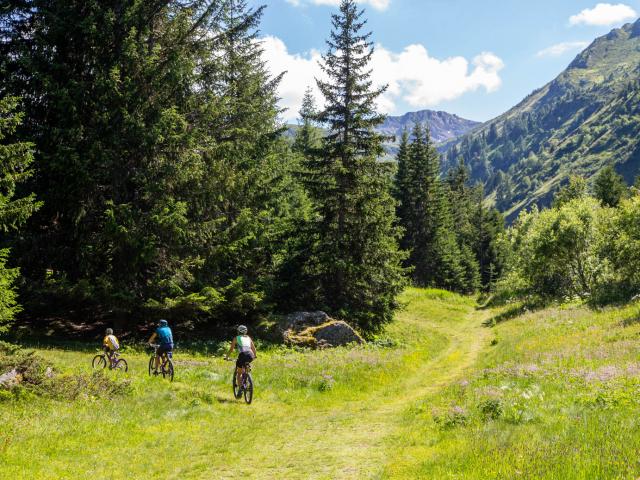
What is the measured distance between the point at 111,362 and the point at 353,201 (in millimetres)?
16009

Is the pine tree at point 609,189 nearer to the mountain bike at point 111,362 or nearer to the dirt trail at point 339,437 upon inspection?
the dirt trail at point 339,437

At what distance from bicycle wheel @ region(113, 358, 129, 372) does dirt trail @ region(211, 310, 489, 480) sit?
18.3 feet

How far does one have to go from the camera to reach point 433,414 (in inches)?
480

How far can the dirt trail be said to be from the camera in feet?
29.8

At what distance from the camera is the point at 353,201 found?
1051 inches

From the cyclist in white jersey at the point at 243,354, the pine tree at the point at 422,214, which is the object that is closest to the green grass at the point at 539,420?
the cyclist in white jersey at the point at 243,354

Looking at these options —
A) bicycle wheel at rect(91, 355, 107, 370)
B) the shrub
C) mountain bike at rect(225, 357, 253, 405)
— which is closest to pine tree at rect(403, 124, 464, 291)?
mountain bike at rect(225, 357, 253, 405)

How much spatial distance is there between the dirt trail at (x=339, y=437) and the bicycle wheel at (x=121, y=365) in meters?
5.57

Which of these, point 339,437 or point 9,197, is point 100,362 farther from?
point 339,437

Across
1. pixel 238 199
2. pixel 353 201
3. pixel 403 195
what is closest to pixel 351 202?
pixel 353 201

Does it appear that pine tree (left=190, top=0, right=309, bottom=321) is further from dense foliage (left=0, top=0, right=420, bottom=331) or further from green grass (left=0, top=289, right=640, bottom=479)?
green grass (left=0, top=289, right=640, bottom=479)

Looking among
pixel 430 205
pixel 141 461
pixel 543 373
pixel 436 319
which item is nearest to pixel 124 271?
pixel 141 461

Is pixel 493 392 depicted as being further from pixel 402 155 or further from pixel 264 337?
pixel 402 155

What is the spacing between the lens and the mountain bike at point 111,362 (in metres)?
16.3
